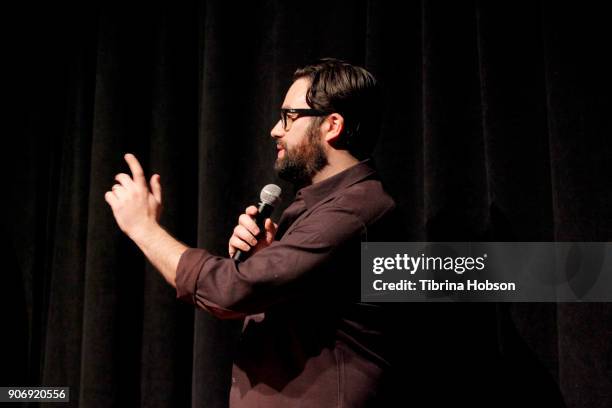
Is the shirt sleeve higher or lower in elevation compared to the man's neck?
lower

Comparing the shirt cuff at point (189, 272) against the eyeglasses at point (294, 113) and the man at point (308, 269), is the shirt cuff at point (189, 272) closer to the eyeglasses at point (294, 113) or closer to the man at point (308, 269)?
the man at point (308, 269)

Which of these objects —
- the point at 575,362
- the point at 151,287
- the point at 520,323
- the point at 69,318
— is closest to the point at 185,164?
the point at 151,287

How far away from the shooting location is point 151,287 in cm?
187

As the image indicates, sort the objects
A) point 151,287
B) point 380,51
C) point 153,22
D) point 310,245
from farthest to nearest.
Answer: point 153,22 → point 151,287 → point 380,51 → point 310,245

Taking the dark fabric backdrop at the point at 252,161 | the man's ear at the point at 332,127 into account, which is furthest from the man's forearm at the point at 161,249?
the dark fabric backdrop at the point at 252,161

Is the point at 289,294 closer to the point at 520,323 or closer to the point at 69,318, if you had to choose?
the point at 520,323

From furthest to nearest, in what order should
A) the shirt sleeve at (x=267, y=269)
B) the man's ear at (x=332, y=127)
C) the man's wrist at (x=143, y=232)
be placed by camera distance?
the man's ear at (x=332, y=127)
the man's wrist at (x=143, y=232)
the shirt sleeve at (x=267, y=269)

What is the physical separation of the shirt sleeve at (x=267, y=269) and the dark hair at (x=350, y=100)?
0.81ft

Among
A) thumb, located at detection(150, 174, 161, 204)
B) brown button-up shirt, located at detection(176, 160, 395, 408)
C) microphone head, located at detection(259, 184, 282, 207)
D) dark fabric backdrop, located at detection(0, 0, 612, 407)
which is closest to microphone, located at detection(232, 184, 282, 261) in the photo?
microphone head, located at detection(259, 184, 282, 207)

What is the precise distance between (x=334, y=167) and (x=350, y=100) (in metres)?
0.15

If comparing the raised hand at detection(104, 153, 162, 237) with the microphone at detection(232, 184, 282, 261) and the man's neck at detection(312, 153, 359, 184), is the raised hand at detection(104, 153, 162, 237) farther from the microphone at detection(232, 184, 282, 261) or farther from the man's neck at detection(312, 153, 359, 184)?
the man's neck at detection(312, 153, 359, 184)

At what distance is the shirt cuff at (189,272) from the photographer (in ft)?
3.53

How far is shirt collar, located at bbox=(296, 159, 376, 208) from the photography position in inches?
47.6

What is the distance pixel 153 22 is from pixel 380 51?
33.6 inches
